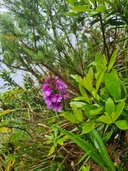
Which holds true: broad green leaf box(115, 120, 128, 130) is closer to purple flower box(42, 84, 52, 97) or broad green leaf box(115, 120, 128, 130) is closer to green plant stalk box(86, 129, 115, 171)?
green plant stalk box(86, 129, 115, 171)

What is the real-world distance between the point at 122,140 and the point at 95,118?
158 millimetres

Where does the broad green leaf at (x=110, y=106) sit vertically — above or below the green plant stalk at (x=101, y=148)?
above

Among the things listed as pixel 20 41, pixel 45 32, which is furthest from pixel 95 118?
pixel 20 41

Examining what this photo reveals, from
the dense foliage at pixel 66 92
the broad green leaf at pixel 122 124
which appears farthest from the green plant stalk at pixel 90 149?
the broad green leaf at pixel 122 124

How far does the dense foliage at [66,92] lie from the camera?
2.63ft

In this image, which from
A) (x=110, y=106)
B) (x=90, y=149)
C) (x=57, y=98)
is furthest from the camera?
(x=57, y=98)

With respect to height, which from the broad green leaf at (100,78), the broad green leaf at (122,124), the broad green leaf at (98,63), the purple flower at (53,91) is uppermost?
the broad green leaf at (98,63)

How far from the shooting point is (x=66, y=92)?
101 centimetres

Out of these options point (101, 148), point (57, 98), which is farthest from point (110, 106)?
point (57, 98)

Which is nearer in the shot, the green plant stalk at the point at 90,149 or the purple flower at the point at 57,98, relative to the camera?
the green plant stalk at the point at 90,149

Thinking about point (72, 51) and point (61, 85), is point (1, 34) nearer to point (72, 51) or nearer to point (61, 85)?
point (72, 51)

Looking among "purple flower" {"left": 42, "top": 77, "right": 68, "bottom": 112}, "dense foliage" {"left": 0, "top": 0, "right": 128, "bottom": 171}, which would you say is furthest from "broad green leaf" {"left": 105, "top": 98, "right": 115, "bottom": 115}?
"purple flower" {"left": 42, "top": 77, "right": 68, "bottom": 112}

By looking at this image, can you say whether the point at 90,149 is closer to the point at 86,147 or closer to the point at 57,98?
the point at 86,147

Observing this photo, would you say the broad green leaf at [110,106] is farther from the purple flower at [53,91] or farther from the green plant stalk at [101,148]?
the purple flower at [53,91]
